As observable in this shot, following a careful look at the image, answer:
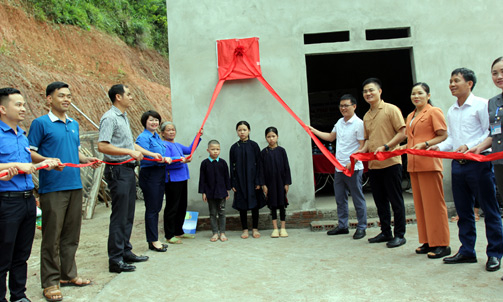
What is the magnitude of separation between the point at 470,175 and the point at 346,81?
7821 mm

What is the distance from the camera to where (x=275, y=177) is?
5348mm

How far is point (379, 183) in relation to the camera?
4.61m

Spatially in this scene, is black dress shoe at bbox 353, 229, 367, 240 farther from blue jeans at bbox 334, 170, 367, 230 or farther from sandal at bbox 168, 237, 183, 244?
sandal at bbox 168, 237, 183, 244

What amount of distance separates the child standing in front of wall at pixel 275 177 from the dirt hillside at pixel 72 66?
8.86 m

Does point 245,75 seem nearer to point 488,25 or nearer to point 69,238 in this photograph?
point 69,238

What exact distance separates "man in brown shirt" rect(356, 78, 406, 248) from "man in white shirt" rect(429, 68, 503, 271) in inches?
30.7

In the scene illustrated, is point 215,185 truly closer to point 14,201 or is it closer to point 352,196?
point 352,196

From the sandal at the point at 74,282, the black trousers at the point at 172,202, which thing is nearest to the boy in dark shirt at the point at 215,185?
the black trousers at the point at 172,202

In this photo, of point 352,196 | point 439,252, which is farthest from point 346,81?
point 439,252

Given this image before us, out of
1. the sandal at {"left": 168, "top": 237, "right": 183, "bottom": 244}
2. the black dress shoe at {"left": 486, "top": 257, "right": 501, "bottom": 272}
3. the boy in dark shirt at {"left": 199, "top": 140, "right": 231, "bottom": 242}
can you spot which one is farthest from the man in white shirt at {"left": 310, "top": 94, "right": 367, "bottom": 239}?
the sandal at {"left": 168, "top": 237, "right": 183, "bottom": 244}

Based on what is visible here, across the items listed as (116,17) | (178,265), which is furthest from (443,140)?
(116,17)

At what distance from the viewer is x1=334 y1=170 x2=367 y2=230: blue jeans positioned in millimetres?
5062

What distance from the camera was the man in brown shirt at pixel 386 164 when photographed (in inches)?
175

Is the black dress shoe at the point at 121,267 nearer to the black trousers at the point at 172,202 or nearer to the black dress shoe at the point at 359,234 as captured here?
the black trousers at the point at 172,202
